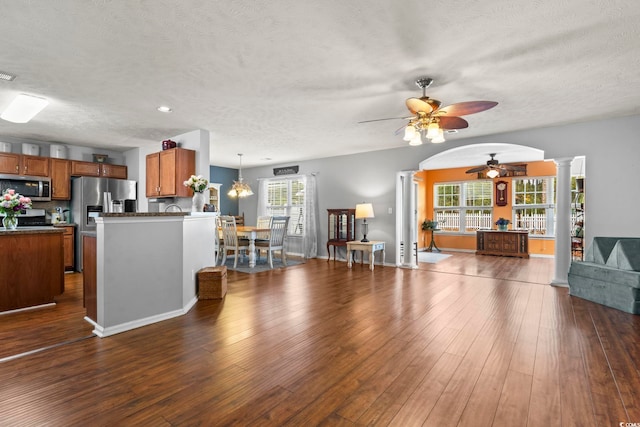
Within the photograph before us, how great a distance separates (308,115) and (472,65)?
2151mm

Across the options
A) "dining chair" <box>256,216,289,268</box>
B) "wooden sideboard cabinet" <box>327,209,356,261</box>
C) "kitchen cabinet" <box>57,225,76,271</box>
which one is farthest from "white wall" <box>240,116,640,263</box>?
"kitchen cabinet" <box>57,225,76,271</box>

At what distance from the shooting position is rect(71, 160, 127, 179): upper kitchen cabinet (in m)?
5.92

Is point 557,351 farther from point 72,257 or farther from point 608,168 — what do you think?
point 72,257

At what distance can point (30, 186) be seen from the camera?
535 centimetres

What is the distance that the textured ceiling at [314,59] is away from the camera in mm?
2068

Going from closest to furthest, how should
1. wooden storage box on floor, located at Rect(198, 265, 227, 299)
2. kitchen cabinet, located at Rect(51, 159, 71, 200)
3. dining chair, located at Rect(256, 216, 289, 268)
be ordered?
wooden storage box on floor, located at Rect(198, 265, 227, 299) < kitchen cabinet, located at Rect(51, 159, 71, 200) < dining chair, located at Rect(256, 216, 289, 268)

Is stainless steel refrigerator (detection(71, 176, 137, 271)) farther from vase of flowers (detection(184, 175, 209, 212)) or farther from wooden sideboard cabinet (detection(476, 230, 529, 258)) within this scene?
wooden sideboard cabinet (detection(476, 230, 529, 258))

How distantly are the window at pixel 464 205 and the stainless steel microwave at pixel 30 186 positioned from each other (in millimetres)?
9803

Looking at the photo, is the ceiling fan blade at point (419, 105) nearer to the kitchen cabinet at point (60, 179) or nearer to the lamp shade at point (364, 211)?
the lamp shade at point (364, 211)

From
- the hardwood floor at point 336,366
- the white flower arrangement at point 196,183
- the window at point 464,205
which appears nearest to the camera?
the hardwood floor at point 336,366

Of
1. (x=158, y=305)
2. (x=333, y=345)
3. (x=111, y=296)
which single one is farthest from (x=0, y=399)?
(x=333, y=345)

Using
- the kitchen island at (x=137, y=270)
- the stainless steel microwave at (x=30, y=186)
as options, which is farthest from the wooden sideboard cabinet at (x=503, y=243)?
the stainless steel microwave at (x=30, y=186)

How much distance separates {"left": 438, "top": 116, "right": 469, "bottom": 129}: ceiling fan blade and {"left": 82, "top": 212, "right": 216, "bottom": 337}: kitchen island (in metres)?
2.90

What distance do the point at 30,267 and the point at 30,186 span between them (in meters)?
2.73
